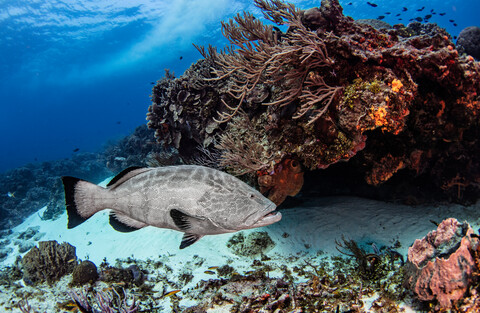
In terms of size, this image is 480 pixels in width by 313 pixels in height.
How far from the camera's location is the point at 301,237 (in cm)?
552

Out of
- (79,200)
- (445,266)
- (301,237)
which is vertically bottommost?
(301,237)

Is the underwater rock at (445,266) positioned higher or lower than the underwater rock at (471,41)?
lower

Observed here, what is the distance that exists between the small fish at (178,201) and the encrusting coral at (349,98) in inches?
76.7

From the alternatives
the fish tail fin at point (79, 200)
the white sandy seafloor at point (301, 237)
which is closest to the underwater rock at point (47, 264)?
the white sandy seafloor at point (301, 237)

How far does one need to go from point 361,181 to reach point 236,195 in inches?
216

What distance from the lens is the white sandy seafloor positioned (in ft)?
15.9

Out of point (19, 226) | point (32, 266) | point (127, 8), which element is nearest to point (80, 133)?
point (127, 8)

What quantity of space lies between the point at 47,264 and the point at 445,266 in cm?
779

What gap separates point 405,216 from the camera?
558 cm

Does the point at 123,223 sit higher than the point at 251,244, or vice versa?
the point at 123,223

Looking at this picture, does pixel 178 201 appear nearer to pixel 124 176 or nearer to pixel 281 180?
pixel 124 176

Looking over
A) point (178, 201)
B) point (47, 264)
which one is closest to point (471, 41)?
point (178, 201)

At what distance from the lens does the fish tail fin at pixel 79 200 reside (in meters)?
2.31

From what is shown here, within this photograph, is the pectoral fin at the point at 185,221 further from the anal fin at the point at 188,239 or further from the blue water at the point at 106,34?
the blue water at the point at 106,34
